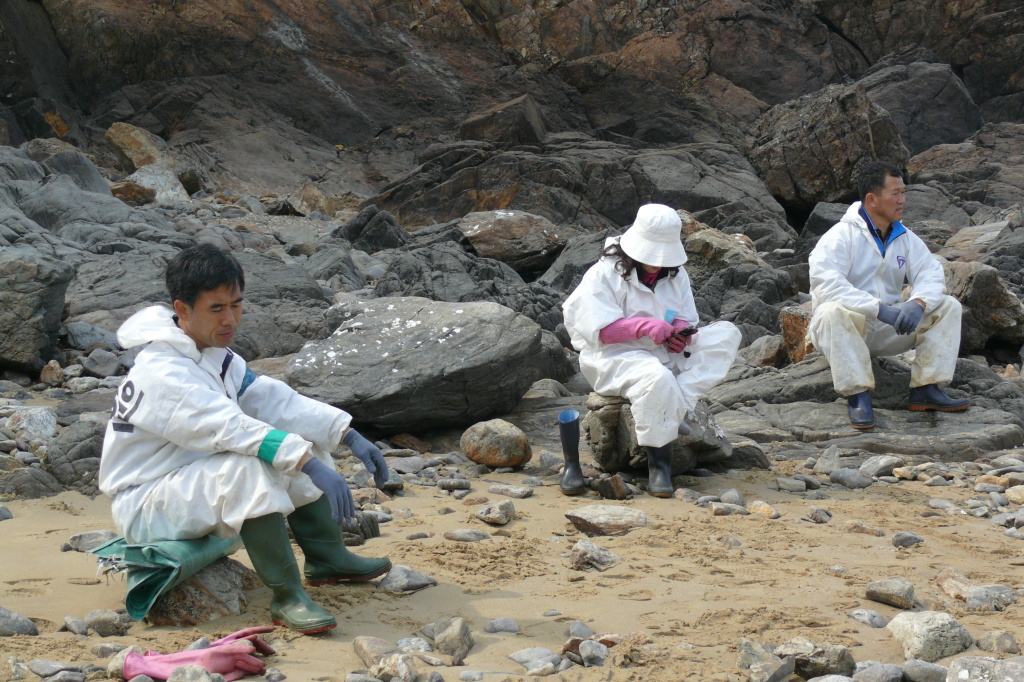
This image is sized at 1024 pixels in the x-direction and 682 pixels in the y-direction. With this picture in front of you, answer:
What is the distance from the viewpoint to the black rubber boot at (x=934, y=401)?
6551 mm

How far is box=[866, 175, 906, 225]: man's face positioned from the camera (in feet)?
21.9

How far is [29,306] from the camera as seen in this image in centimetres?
733

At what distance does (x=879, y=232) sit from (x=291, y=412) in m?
4.93

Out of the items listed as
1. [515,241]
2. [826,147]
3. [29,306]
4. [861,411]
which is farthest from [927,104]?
[29,306]

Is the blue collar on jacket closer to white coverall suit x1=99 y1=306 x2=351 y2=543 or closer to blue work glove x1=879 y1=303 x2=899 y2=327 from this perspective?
blue work glove x1=879 y1=303 x2=899 y2=327

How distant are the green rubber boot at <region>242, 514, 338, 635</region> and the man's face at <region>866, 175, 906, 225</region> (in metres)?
5.15

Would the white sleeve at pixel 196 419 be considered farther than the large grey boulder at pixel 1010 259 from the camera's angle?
No

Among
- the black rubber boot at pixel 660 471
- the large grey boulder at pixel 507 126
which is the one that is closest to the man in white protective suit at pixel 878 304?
the black rubber boot at pixel 660 471

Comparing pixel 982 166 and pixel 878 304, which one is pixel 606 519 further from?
pixel 982 166

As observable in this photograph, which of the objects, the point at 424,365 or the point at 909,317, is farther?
the point at 424,365

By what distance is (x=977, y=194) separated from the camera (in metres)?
20.0

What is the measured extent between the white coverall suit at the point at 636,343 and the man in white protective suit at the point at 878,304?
50.7 inches

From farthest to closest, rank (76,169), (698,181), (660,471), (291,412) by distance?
1. (698,181)
2. (76,169)
3. (660,471)
4. (291,412)

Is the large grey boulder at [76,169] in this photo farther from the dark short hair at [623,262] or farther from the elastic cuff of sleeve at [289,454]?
the elastic cuff of sleeve at [289,454]
